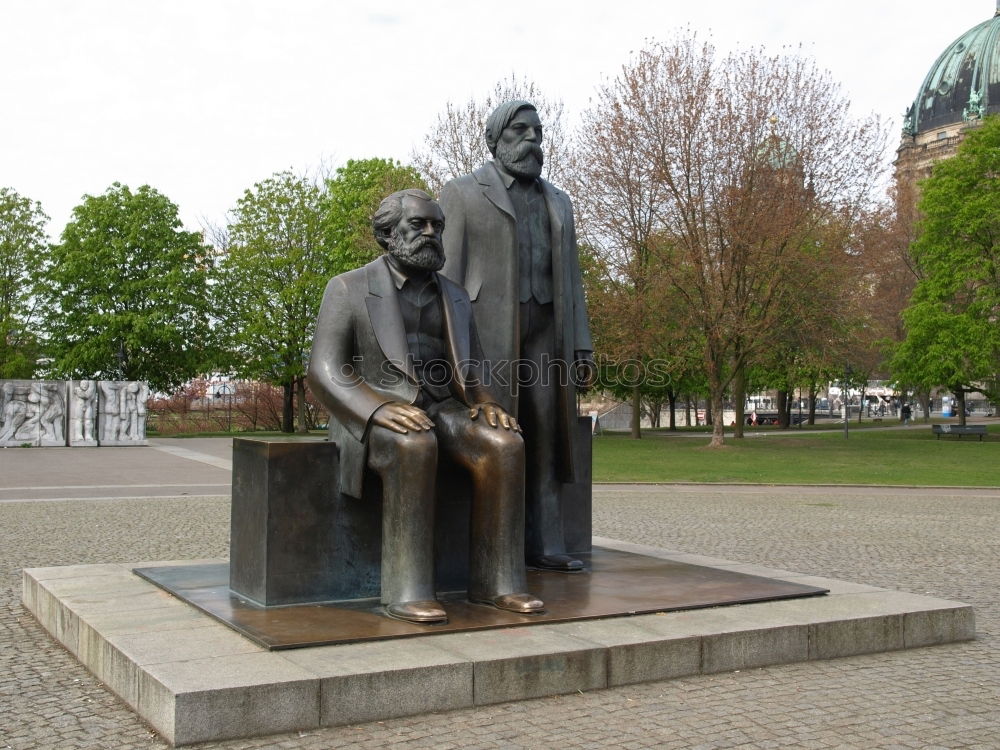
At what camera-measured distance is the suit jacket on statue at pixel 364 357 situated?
19.7 feet

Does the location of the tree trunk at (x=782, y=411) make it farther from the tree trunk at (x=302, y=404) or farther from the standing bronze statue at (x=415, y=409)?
the standing bronze statue at (x=415, y=409)

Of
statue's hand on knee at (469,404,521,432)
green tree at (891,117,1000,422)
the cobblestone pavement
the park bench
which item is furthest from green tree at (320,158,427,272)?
statue's hand on knee at (469,404,521,432)

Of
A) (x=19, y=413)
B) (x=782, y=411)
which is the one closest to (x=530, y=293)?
(x=19, y=413)

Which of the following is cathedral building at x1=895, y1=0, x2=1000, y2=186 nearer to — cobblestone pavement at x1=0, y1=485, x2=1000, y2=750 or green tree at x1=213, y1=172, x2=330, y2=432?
green tree at x1=213, y1=172, x2=330, y2=432

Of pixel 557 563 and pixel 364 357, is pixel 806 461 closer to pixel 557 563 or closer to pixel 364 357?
pixel 557 563

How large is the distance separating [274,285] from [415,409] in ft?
135

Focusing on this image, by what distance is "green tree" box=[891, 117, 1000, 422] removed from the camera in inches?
1512

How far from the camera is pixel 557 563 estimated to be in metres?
7.30

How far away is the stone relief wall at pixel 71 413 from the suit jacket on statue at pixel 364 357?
96.2 ft

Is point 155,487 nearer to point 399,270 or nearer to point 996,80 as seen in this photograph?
point 399,270

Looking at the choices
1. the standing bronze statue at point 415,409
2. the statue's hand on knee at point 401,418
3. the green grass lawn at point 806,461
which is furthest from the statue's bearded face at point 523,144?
the green grass lawn at point 806,461

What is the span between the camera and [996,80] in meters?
83.1

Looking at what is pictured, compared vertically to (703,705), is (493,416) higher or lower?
higher

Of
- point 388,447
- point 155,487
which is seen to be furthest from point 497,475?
point 155,487
